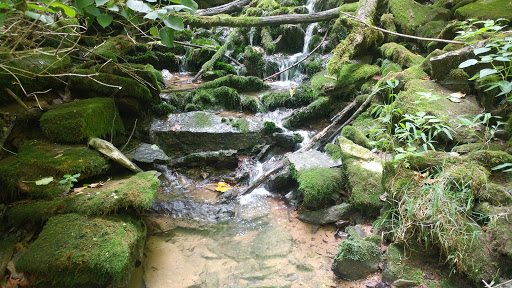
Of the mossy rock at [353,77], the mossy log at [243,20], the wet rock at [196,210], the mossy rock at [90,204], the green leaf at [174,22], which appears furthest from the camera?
the mossy log at [243,20]

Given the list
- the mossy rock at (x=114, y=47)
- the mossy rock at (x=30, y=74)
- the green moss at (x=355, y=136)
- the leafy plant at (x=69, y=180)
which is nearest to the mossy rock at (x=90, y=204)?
the leafy plant at (x=69, y=180)

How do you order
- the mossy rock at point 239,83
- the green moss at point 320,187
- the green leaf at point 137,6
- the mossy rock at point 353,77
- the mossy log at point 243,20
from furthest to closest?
the mossy log at point 243,20 < the mossy rock at point 239,83 < the mossy rock at point 353,77 < the green moss at point 320,187 < the green leaf at point 137,6

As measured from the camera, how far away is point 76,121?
379 cm

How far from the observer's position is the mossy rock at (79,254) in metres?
2.38

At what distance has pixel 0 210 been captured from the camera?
3.02 m

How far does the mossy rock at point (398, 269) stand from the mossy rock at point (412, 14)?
5.51 m

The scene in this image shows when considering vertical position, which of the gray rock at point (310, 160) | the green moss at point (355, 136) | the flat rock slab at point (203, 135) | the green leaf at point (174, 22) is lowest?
the flat rock slab at point (203, 135)

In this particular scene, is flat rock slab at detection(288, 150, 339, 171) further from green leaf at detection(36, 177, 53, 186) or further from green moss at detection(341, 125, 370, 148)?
green leaf at detection(36, 177, 53, 186)

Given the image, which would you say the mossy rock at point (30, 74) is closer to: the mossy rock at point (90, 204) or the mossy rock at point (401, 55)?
the mossy rock at point (90, 204)

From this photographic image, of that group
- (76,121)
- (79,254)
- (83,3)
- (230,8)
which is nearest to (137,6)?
(83,3)

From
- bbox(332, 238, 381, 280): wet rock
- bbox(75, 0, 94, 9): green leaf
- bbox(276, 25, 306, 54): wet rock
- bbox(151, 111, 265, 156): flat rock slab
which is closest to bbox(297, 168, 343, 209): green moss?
bbox(332, 238, 381, 280): wet rock

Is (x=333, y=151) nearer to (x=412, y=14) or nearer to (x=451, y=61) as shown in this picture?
(x=451, y=61)

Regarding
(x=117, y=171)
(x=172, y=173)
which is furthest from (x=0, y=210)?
(x=172, y=173)

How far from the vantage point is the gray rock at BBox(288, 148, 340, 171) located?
4.49 m
